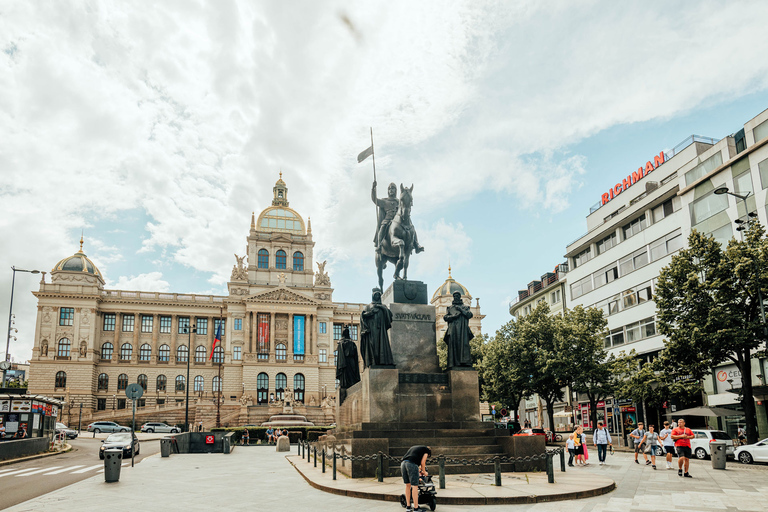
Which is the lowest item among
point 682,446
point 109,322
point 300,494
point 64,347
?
point 300,494

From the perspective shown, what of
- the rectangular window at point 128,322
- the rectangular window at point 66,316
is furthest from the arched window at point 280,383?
the rectangular window at point 66,316

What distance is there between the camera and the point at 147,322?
90125mm

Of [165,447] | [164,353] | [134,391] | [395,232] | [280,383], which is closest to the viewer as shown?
[395,232]

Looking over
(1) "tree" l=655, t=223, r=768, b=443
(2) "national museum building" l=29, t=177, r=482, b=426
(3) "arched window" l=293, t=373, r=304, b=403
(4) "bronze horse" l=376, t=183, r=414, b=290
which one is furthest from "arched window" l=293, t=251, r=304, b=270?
(4) "bronze horse" l=376, t=183, r=414, b=290

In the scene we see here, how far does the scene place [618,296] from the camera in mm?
49719

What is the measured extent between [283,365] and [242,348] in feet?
21.0

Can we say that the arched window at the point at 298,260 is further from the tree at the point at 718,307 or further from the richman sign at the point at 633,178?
the tree at the point at 718,307

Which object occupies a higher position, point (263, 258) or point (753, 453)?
point (263, 258)

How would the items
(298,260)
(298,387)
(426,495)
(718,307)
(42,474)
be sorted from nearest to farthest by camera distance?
(426,495) < (42,474) < (718,307) < (298,387) < (298,260)

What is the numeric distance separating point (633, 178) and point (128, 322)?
71.4 meters

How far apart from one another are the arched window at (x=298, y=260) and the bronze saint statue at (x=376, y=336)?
Answer: 260ft

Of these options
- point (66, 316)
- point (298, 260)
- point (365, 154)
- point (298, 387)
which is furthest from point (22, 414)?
point (298, 260)

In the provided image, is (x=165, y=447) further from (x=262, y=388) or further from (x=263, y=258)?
(x=263, y=258)

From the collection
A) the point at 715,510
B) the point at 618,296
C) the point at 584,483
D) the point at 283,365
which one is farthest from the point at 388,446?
the point at 283,365
